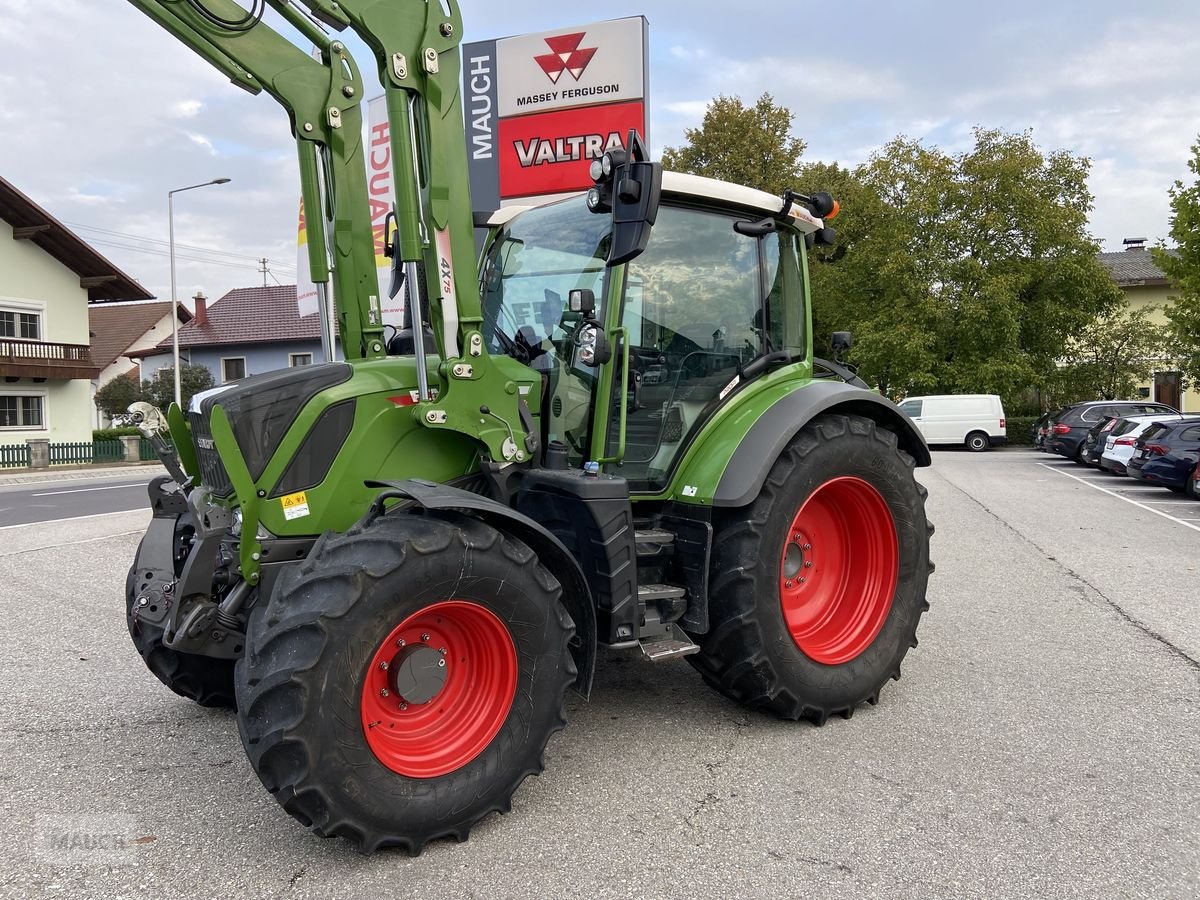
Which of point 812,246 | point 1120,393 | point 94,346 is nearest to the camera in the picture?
point 812,246

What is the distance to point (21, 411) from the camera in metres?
29.0

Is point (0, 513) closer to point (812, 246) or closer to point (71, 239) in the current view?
point (812, 246)

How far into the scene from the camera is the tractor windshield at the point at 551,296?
4062 mm

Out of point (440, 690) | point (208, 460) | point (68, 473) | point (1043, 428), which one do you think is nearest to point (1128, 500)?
point (1043, 428)

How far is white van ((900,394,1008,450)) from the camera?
28906 mm

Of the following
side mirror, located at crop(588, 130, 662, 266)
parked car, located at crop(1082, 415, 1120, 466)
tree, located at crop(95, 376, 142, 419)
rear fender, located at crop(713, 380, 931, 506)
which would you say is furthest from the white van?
tree, located at crop(95, 376, 142, 419)

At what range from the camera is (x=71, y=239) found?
28.8 m

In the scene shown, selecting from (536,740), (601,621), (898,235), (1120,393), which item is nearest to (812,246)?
(601,621)

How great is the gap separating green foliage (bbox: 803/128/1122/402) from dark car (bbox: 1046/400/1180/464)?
22.3 ft

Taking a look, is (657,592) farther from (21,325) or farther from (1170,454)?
(21,325)

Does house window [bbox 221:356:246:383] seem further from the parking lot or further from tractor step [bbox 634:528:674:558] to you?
tractor step [bbox 634:528:674:558]

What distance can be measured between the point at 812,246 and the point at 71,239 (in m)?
30.0

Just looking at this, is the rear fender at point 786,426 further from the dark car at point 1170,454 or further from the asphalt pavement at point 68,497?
the dark car at point 1170,454

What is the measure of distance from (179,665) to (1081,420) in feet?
77.8
